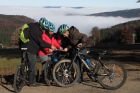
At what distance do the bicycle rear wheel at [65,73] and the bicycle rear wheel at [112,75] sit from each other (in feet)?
1.68

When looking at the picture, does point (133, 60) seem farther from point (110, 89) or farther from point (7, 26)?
point (7, 26)

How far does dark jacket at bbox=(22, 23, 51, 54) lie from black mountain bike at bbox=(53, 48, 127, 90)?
1.82 feet

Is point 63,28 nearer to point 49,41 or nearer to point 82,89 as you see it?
point 49,41

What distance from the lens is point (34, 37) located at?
12047 mm

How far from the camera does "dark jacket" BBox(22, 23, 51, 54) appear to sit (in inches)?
473

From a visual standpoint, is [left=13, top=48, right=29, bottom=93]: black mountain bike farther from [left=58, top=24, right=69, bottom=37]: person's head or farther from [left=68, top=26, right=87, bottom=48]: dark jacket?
[left=68, top=26, right=87, bottom=48]: dark jacket

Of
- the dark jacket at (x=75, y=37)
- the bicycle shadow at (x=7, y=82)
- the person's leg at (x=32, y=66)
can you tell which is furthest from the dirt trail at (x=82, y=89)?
the dark jacket at (x=75, y=37)

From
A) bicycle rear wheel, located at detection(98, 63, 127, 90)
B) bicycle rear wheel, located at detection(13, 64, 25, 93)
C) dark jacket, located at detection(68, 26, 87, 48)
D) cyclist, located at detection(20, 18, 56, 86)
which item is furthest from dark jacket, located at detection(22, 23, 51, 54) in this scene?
bicycle rear wheel, located at detection(98, 63, 127, 90)

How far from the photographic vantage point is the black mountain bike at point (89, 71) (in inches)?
477

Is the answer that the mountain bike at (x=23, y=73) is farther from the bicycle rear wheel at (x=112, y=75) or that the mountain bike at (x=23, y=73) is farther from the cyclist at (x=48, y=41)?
the bicycle rear wheel at (x=112, y=75)

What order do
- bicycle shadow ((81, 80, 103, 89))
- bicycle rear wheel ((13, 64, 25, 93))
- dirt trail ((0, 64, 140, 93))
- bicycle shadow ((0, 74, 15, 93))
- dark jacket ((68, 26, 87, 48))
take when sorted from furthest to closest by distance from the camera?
1. bicycle shadow ((81, 80, 103, 89))
2. bicycle shadow ((0, 74, 15, 93))
3. dark jacket ((68, 26, 87, 48))
4. dirt trail ((0, 64, 140, 93))
5. bicycle rear wheel ((13, 64, 25, 93))

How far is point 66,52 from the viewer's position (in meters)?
12.4

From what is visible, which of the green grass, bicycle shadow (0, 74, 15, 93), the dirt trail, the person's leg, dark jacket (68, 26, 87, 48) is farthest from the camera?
the green grass

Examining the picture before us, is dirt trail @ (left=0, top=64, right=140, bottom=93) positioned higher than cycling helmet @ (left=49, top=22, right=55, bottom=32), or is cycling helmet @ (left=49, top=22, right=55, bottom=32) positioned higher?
cycling helmet @ (left=49, top=22, right=55, bottom=32)
